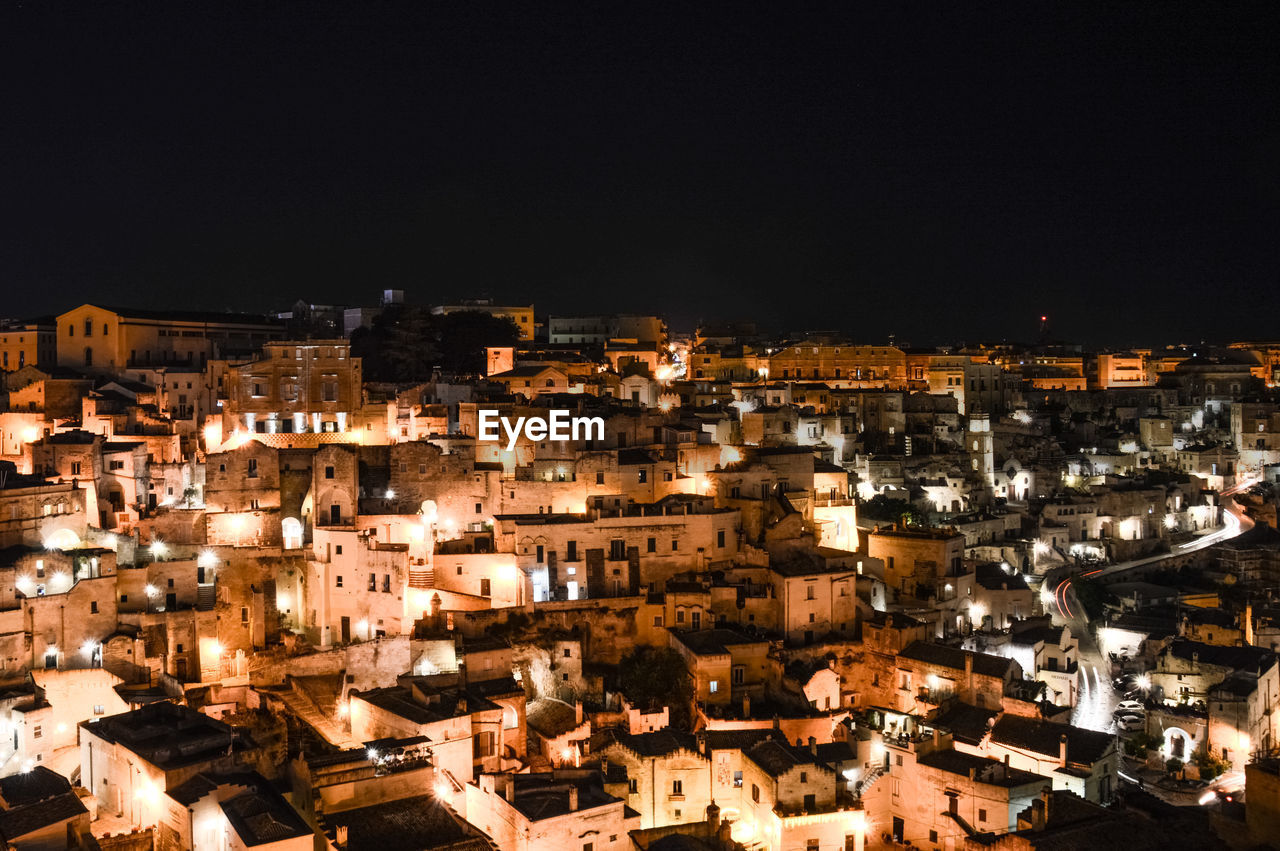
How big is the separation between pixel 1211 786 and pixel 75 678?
31.6 metres

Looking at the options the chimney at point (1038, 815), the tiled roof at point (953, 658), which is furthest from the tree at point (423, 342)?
the chimney at point (1038, 815)

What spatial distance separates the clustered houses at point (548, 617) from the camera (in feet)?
74.4

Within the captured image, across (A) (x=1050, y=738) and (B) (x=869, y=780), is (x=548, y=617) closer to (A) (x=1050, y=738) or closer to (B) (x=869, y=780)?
(B) (x=869, y=780)

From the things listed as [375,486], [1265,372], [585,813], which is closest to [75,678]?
[375,486]

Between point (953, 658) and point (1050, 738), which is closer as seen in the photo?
point (1050, 738)

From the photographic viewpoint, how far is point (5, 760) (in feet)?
79.3

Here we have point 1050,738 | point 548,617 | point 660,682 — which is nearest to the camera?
point 1050,738

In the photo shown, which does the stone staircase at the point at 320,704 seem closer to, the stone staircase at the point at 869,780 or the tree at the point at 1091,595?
the stone staircase at the point at 869,780

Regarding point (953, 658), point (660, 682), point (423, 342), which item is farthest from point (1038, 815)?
point (423, 342)

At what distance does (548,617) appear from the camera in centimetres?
3052

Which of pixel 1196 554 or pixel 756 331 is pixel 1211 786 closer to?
pixel 1196 554

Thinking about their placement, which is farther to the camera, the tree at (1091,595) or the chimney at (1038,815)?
the tree at (1091,595)

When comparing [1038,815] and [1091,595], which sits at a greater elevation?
[1091,595]

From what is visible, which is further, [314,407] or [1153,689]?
[314,407]
